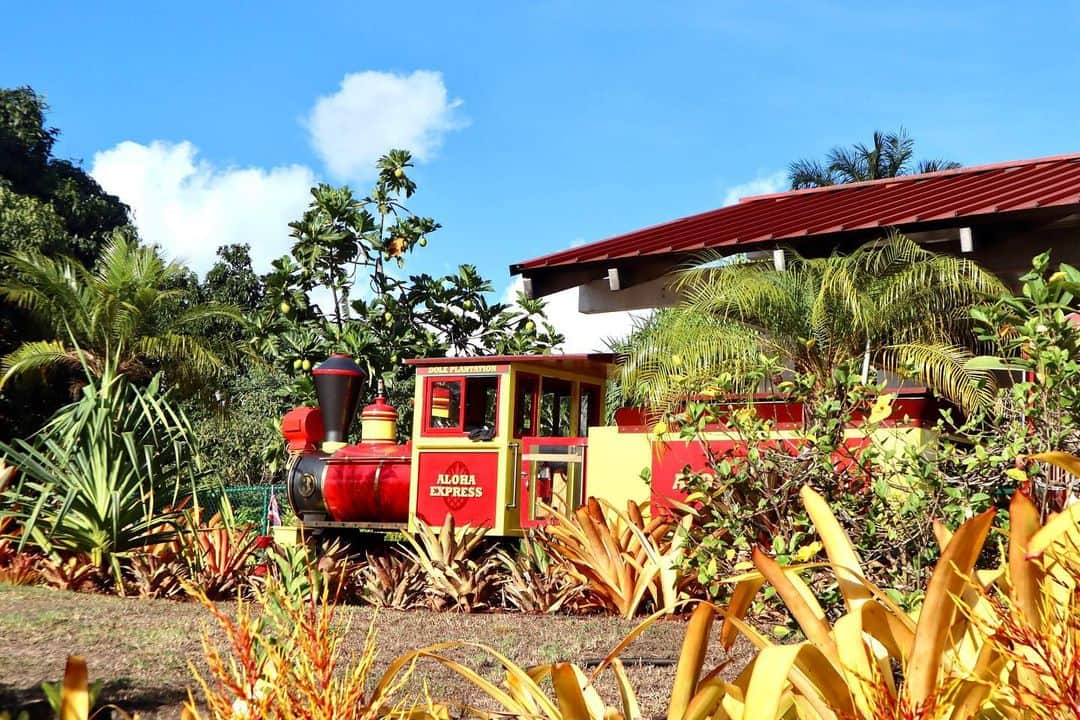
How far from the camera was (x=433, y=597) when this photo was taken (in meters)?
8.17

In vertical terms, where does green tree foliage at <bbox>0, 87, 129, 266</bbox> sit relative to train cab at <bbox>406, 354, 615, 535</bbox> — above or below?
above

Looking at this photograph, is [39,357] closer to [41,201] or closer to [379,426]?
[379,426]

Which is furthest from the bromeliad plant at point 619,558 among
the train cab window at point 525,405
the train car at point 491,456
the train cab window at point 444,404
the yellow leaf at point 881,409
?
the yellow leaf at point 881,409

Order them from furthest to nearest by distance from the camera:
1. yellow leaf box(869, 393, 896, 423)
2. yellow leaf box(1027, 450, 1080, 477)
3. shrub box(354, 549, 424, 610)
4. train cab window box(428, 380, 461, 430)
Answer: train cab window box(428, 380, 461, 430), shrub box(354, 549, 424, 610), yellow leaf box(869, 393, 896, 423), yellow leaf box(1027, 450, 1080, 477)

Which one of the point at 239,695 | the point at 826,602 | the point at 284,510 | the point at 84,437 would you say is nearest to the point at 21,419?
the point at 284,510

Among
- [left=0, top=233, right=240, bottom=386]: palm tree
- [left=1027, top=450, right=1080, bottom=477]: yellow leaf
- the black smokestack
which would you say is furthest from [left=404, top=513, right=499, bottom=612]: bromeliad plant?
[left=0, top=233, right=240, bottom=386]: palm tree

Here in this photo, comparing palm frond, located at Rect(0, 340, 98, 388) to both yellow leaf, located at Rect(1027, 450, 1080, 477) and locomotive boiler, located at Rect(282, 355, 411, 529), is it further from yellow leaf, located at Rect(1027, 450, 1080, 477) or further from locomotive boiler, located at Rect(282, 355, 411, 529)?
yellow leaf, located at Rect(1027, 450, 1080, 477)

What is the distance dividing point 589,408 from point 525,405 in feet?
3.96

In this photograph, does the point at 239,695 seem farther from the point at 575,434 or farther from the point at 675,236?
the point at 675,236

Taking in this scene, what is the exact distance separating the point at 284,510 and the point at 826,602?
1695 centimetres

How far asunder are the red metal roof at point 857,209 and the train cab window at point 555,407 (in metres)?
1.28

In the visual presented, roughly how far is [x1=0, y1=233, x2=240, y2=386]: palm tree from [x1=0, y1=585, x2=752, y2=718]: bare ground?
9.62 meters

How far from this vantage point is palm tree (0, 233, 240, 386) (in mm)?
16484

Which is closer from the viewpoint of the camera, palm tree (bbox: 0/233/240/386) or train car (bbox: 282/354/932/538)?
train car (bbox: 282/354/932/538)
